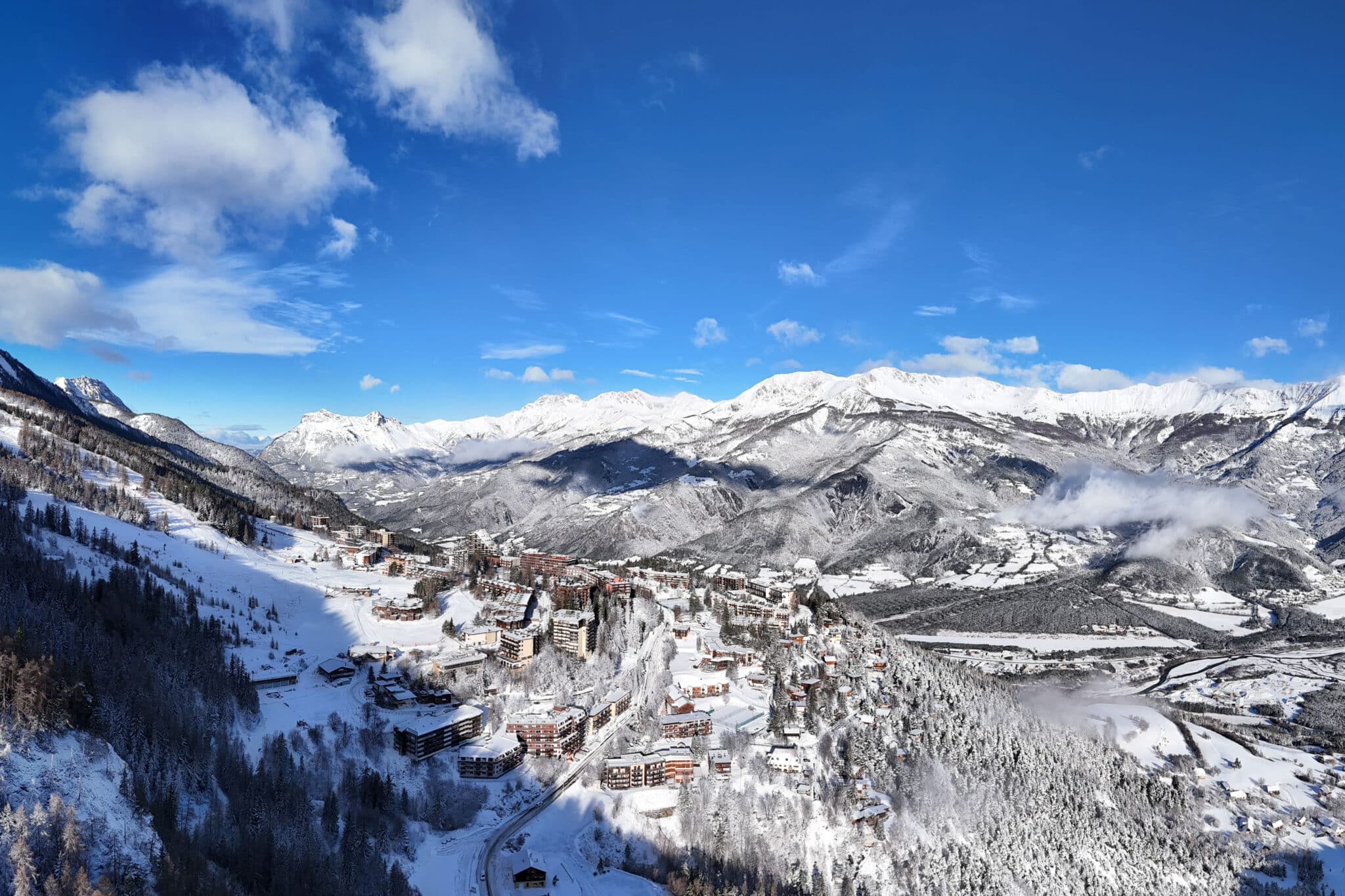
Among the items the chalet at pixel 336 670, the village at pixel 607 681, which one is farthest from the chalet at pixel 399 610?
the chalet at pixel 336 670

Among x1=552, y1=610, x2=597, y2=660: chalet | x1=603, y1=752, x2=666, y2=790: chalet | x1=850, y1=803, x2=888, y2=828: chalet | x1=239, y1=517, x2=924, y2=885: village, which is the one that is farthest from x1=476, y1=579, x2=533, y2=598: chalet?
x1=850, y1=803, x2=888, y2=828: chalet

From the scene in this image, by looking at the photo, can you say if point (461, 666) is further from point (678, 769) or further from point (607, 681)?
point (678, 769)

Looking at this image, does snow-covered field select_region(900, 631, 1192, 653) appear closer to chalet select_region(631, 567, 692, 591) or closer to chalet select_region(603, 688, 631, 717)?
chalet select_region(631, 567, 692, 591)

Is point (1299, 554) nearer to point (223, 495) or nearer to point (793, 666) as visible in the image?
point (793, 666)

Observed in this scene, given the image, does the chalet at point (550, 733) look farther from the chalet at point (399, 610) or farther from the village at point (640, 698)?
the chalet at point (399, 610)

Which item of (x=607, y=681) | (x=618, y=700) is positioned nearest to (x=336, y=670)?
(x=607, y=681)
